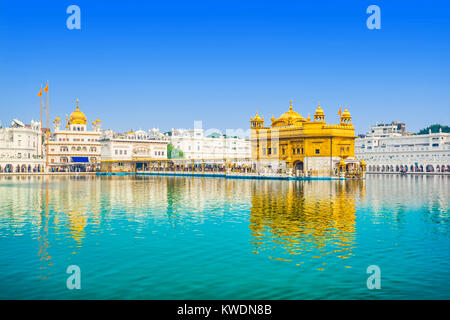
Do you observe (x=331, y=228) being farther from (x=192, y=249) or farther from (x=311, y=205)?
(x=311, y=205)

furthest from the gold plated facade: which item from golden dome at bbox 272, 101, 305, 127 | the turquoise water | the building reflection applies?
the turquoise water

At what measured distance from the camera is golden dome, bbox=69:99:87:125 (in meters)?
99.8

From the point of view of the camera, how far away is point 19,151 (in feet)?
305

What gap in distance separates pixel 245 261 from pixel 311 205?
13.8 meters

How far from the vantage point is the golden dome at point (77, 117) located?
99812 millimetres

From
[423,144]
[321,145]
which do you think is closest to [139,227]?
[321,145]

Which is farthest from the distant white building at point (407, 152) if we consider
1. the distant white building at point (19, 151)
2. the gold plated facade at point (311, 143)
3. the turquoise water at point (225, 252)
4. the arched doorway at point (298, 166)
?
the turquoise water at point (225, 252)

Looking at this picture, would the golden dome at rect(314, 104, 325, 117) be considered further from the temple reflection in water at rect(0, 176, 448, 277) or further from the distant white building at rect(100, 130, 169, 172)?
the distant white building at rect(100, 130, 169, 172)

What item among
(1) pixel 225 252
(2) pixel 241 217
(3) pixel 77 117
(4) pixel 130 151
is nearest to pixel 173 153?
(4) pixel 130 151

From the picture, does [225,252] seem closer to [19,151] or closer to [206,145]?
[19,151]

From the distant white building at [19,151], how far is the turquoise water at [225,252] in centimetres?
6892

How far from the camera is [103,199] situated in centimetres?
3050

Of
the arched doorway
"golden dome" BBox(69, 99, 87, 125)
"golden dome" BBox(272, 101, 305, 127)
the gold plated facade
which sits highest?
"golden dome" BBox(69, 99, 87, 125)

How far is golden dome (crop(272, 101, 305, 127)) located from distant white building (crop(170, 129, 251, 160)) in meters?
35.0
